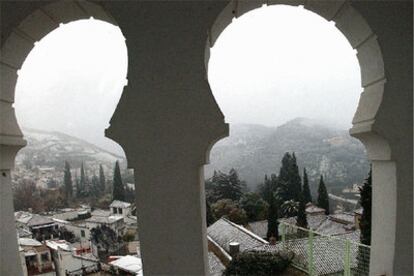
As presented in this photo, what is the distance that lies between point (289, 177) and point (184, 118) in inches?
865

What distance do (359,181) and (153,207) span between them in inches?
539

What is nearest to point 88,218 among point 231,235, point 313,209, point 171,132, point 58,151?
point 58,151

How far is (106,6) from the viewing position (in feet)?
8.90

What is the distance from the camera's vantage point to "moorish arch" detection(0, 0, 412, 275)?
2.62 meters

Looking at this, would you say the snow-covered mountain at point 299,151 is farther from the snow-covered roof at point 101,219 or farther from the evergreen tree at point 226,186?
the snow-covered roof at point 101,219

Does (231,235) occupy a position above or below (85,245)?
below

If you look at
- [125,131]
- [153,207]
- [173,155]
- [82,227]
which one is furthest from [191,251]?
[82,227]

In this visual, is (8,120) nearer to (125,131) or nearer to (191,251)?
(125,131)

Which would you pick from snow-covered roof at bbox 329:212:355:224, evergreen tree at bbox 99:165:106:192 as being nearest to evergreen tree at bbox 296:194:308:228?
snow-covered roof at bbox 329:212:355:224

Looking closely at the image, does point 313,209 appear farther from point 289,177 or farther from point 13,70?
point 13,70

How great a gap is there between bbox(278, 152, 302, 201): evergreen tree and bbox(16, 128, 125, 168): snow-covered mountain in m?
15.9

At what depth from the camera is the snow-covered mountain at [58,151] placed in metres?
8.20

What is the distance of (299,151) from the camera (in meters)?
22.3

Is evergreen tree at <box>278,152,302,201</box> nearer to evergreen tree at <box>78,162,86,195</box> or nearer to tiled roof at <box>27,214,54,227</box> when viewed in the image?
evergreen tree at <box>78,162,86,195</box>
